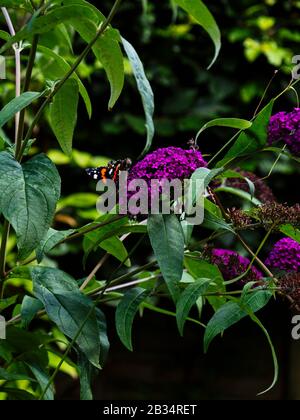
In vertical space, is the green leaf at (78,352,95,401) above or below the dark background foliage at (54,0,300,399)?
below

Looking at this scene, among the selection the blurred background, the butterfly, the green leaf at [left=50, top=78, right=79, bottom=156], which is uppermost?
the blurred background

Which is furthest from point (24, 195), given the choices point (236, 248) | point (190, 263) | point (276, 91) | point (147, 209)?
point (276, 91)

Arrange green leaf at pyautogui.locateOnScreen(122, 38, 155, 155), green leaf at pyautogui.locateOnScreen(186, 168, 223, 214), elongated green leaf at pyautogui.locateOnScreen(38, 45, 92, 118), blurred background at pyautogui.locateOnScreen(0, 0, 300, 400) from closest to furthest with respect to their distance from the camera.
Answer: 1. green leaf at pyautogui.locateOnScreen(186, 168, 223, 214)
2. green leaf at pyautogui.locateOnScreen(122, 38, 155, 155)
3. elongated green leaf at pyautogui.locateOnScreen(38, 45, 92, 118)
4. blurred background at pyautogui.locateOnScreen(0, 0, 300, 400)

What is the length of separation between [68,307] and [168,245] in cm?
19

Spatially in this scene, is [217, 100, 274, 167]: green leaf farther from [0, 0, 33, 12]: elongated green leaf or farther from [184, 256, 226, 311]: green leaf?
[0, 0, 33, 12]: elongated green leaf

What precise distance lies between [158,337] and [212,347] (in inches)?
11.1

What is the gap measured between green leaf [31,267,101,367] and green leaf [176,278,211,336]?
0.12 metres

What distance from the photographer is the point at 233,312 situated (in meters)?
0.94

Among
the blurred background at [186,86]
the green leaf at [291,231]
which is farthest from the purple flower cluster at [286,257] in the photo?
the blurred background at [186,86]

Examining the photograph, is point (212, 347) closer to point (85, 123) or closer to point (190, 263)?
point (85, 123)

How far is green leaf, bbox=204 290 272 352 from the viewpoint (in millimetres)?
929

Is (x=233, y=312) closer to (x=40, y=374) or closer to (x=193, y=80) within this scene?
(x=40, y=374)

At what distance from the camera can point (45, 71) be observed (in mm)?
1442

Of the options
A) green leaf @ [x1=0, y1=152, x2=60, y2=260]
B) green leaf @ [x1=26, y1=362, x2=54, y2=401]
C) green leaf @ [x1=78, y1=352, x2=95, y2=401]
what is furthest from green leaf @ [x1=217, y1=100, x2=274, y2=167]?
green leaf @ [x1=26, y1=362, x2=54, y2=401]
